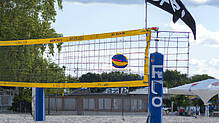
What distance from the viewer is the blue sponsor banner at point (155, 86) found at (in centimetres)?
697

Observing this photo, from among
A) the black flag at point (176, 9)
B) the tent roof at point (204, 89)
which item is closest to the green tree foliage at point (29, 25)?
the tent roof at point (204, 89)

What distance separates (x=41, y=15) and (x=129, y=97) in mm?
9233

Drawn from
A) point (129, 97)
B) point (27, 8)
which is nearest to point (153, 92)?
point (27, 8)

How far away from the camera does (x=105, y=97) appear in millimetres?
25844

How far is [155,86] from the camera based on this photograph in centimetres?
698

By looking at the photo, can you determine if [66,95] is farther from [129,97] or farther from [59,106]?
[129,97]

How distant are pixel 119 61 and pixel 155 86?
2.58 m

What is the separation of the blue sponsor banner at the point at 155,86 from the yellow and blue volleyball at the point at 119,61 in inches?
77.9

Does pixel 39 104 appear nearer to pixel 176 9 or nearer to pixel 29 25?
pixel 176 9

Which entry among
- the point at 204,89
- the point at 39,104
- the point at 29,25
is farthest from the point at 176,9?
the point at 29,25

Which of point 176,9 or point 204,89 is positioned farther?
point 204,89

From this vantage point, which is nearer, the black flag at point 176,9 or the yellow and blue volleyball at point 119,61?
the black flag at point 176,9

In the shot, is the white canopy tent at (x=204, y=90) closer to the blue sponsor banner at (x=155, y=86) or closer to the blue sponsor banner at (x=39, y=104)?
Result: the blue sponsor banner at (x=39, y=104)

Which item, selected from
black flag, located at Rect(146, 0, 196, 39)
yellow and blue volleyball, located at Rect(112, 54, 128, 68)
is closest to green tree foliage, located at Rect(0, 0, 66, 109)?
yellow and blue volleyball, located at Rect(112, 54, 128, 68)
